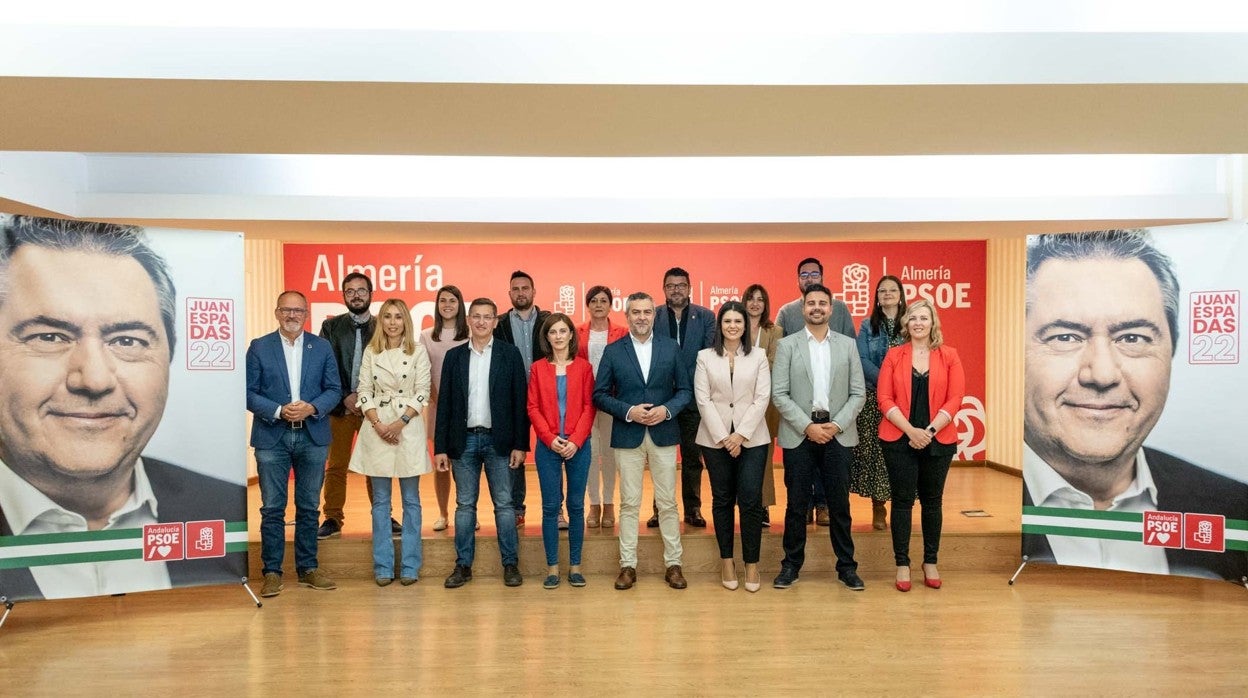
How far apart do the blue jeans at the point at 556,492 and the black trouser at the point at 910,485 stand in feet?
5.57

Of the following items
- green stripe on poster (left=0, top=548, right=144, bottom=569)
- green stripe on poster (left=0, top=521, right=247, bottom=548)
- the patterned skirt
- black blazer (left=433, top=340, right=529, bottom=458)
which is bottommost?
green stripe on poster (left=0, top=548, right=144, bottom=569)

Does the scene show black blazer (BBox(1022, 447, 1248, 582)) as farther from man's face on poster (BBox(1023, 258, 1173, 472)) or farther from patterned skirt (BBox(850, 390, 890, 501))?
patterned skirt (BBox(850, 390, 890, 501))

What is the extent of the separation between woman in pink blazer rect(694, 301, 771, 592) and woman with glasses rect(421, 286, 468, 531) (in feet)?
4.85

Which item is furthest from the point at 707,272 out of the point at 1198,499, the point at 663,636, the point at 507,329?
the point at 663,636

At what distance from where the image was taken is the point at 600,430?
5781 mm

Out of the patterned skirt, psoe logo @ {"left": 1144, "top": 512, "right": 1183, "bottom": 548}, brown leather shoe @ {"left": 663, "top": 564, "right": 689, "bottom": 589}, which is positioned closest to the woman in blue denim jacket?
the patterned skirt

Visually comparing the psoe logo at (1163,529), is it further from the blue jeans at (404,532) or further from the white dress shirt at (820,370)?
the blue jeans at (404,532)

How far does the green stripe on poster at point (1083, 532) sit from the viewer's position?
16.9 feet

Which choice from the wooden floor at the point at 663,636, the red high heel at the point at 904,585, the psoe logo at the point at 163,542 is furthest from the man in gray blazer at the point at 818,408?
the psoe logo at the point at 163,542

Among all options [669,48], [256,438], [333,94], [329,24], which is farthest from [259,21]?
[256,438]

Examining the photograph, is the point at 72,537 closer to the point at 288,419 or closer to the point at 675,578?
the point at 288,419

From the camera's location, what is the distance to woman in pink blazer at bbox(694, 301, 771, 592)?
202 inches

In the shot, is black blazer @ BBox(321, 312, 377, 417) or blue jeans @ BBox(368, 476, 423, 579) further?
black blazer @ BBox(321, 312, 377, 417)

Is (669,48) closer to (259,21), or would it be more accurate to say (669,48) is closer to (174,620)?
(259,21)
